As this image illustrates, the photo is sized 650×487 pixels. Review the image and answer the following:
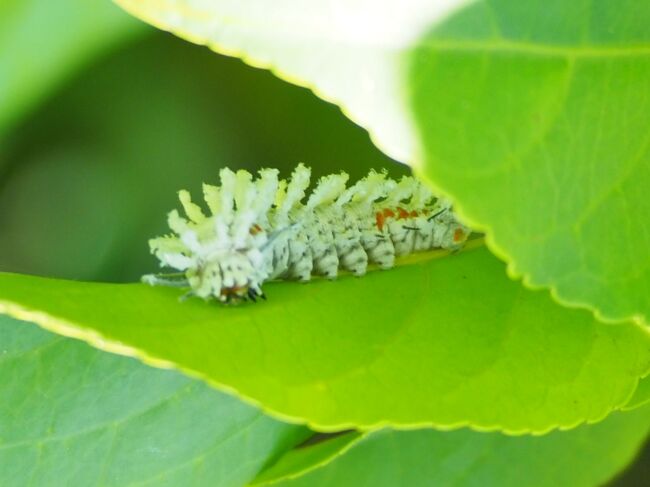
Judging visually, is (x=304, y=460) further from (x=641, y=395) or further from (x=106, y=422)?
(x=641, y=395)

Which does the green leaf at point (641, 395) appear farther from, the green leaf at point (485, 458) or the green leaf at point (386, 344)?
the green leaf at point (485, 458)

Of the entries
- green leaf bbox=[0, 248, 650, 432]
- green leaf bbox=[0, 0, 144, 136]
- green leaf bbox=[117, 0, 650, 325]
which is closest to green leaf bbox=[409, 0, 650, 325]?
green leaf bbox=[117, 0, 650, 325]

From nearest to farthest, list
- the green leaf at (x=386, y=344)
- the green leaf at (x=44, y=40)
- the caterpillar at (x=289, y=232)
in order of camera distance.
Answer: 1. the green leaf at (x=386, y=344)
2. the caterpillar at (x=289, y=232)
3. the green leaf at (x=44, y=40)

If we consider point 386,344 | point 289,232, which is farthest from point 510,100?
point 289,232

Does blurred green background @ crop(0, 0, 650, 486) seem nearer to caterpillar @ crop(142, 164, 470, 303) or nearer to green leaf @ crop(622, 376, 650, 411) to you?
caterpillar @ crop(142, 164, 470, 303)

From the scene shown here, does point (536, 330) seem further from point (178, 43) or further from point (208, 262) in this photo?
point (178, 43)

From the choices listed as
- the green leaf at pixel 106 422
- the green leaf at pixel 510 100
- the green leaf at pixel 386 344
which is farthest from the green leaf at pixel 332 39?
the green leaf at pixel 106 422
